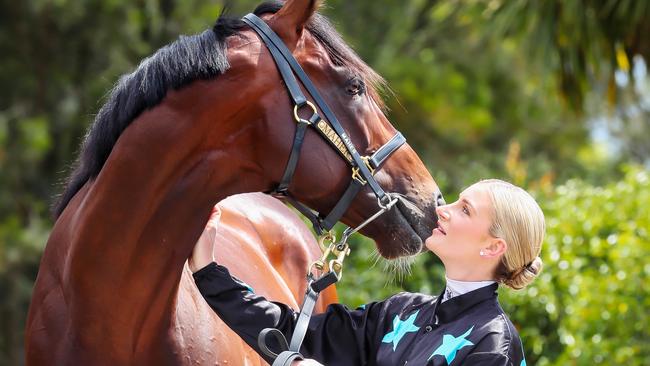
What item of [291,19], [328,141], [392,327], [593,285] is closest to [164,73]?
[291,19]

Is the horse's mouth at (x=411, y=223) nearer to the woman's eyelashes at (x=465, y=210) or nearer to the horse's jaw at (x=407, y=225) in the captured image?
the horse's jaw at (x=407, y=225)

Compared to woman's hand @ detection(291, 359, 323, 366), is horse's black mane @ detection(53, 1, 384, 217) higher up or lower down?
higher up

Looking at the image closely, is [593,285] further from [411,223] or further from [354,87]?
[354,87]

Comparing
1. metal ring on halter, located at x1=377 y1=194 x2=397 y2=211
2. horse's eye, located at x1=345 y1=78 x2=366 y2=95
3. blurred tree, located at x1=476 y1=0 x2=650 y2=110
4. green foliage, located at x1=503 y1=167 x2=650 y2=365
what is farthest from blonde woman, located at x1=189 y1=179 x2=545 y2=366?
blurred tree, located at x1=476 y1=0 x2=650 y2=110

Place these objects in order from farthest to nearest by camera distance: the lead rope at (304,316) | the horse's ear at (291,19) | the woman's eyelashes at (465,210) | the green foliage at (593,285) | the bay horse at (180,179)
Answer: the green foliage at (593,285) < the horse's ear at (291,19) < the bay horse at (180,179) < the woman's eyelashes at (465,210) < the lead rope at (304,316)

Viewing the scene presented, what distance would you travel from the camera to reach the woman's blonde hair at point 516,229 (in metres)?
2.51

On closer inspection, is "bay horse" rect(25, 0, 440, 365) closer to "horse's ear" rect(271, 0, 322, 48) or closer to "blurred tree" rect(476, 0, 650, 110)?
"horse's ear" rect(271, 0, 322, 48)

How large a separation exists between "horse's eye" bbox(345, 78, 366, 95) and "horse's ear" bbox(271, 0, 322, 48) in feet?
0.68

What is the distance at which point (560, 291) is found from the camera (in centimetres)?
529

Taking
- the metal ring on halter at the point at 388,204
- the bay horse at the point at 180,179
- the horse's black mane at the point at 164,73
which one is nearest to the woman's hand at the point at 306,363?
the bay horse at the point at 180,179

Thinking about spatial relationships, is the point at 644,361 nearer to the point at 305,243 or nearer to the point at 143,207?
the point at 305,243

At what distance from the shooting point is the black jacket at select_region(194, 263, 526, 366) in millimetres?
2404

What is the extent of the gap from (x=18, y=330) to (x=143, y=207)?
8.19 metres

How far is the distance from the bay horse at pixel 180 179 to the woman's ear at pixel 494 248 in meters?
0.36
